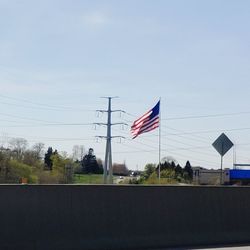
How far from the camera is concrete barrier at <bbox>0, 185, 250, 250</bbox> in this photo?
14391 millimetres

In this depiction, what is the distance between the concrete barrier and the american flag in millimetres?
25190

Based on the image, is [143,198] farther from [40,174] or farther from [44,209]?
[40,174]

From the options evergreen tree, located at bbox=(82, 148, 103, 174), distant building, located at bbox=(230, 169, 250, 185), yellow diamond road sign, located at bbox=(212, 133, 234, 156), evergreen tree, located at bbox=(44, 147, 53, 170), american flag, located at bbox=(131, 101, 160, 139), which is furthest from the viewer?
evergreen tree, located at bbox=(82, 148, 103, 174)

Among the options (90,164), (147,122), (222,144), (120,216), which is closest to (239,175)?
(147,122)

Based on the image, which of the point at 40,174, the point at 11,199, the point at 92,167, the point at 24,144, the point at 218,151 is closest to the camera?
the point at 11,199

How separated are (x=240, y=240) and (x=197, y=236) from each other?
1.59 metres

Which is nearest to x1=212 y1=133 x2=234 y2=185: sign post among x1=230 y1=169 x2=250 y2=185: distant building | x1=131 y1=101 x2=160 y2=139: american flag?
x1=131 y1=101 x2=160 y2=139: american flag

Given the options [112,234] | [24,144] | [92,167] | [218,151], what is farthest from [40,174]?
[112,234]

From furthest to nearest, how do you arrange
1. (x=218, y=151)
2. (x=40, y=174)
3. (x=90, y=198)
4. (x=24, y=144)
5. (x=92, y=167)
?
(x=92, y=167)
(x=24, y=144)
(x=40, y=174)
(x=218, y=151)
(x=90, y=198)

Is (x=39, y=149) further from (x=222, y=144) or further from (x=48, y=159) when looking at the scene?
(x=222, y=144)

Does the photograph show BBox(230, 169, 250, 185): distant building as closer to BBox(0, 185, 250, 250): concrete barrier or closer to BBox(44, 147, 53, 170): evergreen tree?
BBox(0, 185, 250, 250): concrete barrier

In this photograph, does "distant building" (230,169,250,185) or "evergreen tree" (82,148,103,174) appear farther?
"evergreen tree" (82,148,103,174)

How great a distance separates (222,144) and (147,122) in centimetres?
2160

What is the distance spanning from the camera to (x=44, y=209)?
48.3ft
